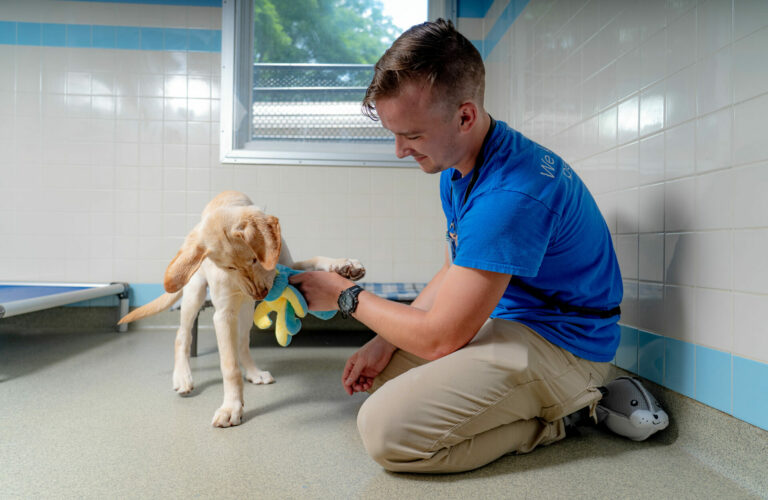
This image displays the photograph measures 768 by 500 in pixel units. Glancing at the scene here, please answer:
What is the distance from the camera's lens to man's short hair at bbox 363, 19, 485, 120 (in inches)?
44.0

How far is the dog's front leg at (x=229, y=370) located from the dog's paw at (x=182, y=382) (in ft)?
1.08

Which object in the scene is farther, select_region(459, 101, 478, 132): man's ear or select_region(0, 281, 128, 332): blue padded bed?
select_region(0, 281, 128, 332): blue padded bed

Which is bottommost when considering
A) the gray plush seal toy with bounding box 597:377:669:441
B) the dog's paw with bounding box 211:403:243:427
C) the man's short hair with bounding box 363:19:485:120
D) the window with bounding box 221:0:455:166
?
the dog's paw with bounding box 211:403:243:427

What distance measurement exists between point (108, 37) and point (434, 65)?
3.24 meters

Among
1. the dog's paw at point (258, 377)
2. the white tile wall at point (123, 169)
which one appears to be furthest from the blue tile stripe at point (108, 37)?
the dog's paw at point (258, 377)

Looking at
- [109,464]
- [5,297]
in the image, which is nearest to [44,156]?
[5,297]

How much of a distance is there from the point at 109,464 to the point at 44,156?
293 centimetres

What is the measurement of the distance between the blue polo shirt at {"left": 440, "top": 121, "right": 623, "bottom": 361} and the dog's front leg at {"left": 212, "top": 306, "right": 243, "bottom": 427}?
0.87m

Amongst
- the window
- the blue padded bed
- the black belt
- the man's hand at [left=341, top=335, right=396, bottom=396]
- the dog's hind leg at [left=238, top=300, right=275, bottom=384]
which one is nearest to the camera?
the black belt

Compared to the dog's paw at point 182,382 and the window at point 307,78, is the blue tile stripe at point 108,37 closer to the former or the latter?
the window at point 307,78

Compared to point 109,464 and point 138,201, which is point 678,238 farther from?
point 138,201

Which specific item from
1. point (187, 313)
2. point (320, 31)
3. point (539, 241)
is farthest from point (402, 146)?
point (320, 31)

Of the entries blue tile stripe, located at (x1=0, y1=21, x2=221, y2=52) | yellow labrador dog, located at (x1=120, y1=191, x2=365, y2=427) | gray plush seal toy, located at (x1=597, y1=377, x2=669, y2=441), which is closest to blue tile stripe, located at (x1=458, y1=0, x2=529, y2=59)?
blue tile stripe, located at (x1=0, y1=21, x2=221, y2=52)

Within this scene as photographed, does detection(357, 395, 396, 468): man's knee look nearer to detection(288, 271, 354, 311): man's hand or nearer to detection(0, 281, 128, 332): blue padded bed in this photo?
detection(288, 271, 354, 311): man's hand
